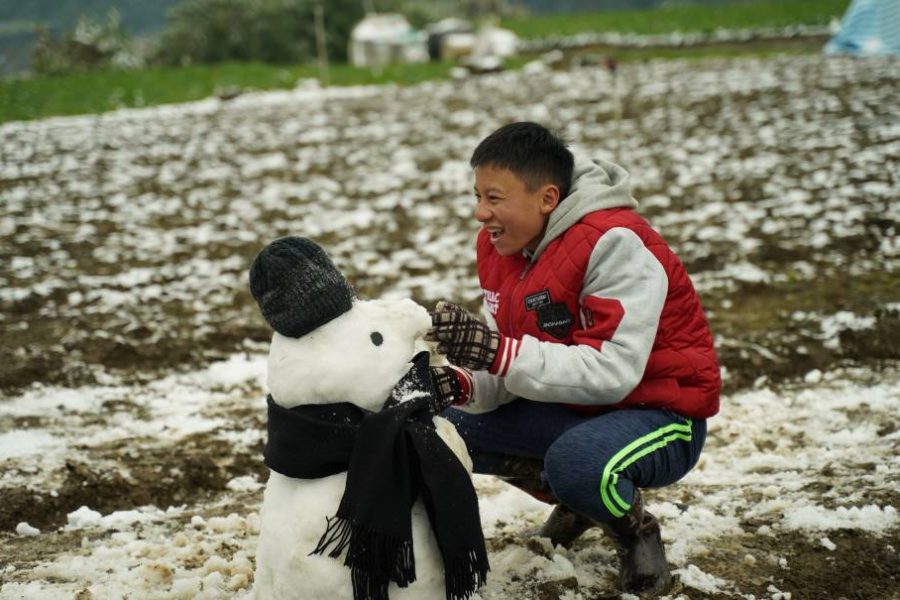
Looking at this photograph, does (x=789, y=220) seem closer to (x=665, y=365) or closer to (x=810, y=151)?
(x=810, y=151)

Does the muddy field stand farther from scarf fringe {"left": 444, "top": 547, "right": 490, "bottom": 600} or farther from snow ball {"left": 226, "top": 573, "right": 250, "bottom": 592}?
scarf fringe {"left": 444, "top": 547, "right": 490, "bottom": 600}

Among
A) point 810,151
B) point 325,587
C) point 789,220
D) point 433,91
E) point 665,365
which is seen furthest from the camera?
point 433,91

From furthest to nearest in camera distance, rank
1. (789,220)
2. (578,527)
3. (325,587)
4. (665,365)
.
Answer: (789,220), (578,527), (665,365), (325,587)

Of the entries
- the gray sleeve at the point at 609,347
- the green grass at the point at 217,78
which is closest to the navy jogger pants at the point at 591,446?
the gray sleeve at the point at 609,347

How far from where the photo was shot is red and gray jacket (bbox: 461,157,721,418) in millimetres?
2316

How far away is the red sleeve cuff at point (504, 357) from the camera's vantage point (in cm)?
228

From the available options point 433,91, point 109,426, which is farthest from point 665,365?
point 433,91

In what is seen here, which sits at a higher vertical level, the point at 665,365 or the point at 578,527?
the point at 665,365

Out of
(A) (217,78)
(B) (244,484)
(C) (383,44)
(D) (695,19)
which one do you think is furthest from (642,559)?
(D) (695,19)

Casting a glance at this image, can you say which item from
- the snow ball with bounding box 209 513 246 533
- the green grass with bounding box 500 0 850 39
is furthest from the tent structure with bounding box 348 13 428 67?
the snow ball with bounding box 209 513 246 533

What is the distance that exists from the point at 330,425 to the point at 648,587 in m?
1.08

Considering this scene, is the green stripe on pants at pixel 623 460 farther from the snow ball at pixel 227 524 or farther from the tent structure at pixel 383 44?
the tent structure at pixel 383 44

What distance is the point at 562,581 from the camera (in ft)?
8.49

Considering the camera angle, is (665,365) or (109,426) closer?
(665,365)
